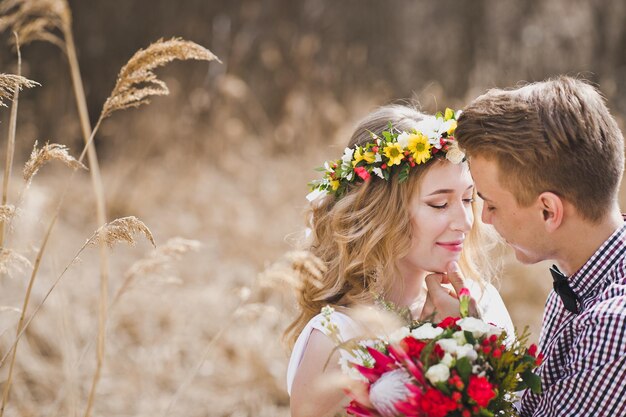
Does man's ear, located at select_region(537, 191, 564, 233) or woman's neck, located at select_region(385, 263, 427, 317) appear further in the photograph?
woman's neck, located at select_region(385, 263, 427, 317)

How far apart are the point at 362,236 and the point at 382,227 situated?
16cm

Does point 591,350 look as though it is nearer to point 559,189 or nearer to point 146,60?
point 559,189

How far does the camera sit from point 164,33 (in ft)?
34.8

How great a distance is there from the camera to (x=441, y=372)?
2.13m

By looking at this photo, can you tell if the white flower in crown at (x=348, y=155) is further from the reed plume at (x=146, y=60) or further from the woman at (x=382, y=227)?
the reed plume at (x=146, y=60)

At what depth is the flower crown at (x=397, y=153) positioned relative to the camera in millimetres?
3055

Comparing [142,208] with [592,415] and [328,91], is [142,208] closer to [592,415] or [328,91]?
[328,91]

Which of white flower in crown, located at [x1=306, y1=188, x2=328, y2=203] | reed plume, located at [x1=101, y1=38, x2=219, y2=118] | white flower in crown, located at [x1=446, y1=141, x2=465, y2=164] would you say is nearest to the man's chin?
white flower in crown, located at [x1=446, y1=141, x2=465, y2=164]

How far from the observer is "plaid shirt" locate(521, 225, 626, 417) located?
2314 mm

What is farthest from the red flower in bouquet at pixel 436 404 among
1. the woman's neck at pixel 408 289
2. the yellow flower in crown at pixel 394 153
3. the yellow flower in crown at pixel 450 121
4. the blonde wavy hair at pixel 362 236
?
the yellow flower in crown at pixel 450 121

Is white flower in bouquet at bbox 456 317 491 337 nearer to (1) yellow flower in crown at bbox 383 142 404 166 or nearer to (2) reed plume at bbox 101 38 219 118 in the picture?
(1) yellow flower in crown at bbox 383 142 404 166

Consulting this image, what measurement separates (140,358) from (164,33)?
20.6 feet

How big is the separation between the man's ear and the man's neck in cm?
5

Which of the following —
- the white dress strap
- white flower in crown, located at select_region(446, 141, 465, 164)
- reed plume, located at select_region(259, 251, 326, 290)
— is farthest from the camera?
white flower in crown, located at select_region(446, 141, 465, 164)
